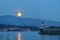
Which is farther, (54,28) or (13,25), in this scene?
(13,25)

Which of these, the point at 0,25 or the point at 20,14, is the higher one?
the point at 0,25

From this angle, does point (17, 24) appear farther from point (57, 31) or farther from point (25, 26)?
point (57, 31)

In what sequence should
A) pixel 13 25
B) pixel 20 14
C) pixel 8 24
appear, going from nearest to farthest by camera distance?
pixel 20 14, pixel 13 25, pixel 8 24

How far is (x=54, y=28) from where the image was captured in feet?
113

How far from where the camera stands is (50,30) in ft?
113

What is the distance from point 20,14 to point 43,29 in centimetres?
1937

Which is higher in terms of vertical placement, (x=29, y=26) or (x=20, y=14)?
(x=29, y=26)

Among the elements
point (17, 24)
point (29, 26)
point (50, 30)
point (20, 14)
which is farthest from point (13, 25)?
point (20, 14)

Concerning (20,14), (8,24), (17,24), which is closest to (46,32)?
(17,24)

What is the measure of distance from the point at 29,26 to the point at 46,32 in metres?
8.65

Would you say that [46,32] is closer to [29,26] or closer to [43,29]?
[43,29]

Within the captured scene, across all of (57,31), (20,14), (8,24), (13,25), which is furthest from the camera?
(8,24)

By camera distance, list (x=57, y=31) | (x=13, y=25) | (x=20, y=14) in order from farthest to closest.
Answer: (x=13, y=25)
(x=57, y=31)
(x=20, y=14)

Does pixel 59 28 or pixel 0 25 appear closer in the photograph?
pixel 59 28
